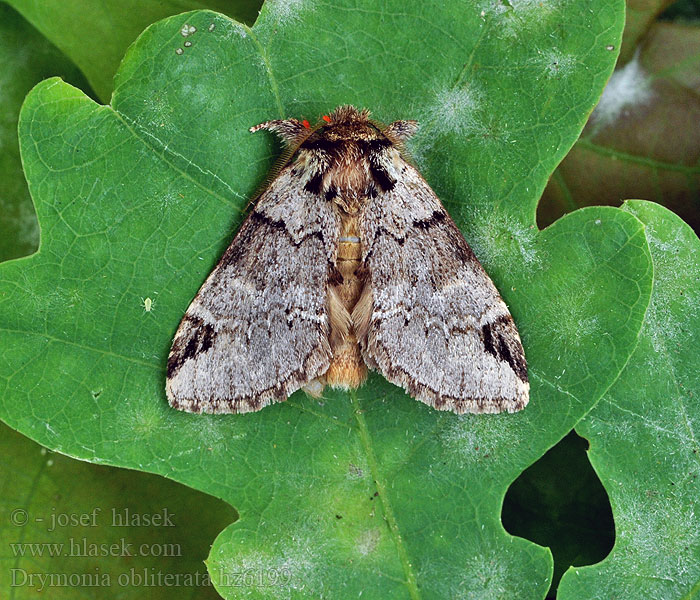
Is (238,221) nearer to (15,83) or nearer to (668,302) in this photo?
(15,83)

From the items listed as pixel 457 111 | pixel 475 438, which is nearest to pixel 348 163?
pixel 457 111

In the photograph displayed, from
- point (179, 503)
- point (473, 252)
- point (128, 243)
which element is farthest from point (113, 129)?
point (179, 503)

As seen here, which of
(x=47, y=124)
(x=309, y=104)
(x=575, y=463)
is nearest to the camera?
(x=47, y=124)

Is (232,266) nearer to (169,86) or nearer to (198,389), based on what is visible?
(198,389)

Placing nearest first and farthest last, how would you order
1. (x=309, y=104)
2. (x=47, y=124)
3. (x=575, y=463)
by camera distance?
(x=47, y=124) < (x=309, y=104) < (x=575, y=463)

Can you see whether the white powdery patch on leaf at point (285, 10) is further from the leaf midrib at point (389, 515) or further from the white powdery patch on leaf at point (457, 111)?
the leaf midrib at point (389, 515)
